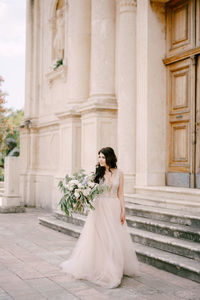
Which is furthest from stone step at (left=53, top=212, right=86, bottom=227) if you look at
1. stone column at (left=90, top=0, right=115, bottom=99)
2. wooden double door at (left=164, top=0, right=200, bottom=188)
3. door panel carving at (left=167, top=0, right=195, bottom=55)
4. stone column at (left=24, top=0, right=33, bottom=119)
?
stone column at (left=24, top=0, right=33, bottom=119)

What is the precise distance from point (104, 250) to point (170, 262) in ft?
3.09

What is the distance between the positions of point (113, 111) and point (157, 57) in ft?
5.85

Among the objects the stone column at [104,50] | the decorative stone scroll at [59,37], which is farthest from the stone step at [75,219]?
the decorative stone scroll at [59,37]

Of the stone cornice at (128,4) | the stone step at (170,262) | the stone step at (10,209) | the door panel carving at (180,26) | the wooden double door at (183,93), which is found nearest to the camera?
the stone step at (170,262)

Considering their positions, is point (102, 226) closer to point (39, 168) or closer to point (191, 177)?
point (191, 177)

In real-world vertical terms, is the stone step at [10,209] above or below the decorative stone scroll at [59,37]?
below

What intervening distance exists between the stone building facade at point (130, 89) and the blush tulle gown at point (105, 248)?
2978mm

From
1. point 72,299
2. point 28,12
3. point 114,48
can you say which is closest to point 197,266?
point 72,299

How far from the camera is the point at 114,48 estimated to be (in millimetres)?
9773

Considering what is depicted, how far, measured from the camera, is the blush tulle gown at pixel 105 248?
4852 millimetres

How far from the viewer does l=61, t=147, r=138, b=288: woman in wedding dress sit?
489cm

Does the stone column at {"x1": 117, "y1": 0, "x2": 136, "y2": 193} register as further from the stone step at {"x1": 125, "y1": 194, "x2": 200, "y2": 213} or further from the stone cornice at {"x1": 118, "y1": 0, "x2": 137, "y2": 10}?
the stone step at {"x1": 125, "y1": 194, "x2": 200, "y2": 213}

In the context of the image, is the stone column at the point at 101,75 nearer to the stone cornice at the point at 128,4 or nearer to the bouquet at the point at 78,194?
the stone cornice at the point at 128,4

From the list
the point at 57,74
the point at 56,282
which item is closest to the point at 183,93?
the point at 56,282
